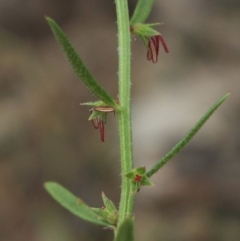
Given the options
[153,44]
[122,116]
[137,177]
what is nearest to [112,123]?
[153,44]

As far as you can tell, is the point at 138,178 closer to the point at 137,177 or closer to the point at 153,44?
the point at 137,177

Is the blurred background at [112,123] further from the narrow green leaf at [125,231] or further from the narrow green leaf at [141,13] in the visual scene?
the narrow green leaf at [125,231]

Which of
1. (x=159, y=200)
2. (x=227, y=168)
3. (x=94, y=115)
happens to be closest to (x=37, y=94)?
(x=159, y=200)

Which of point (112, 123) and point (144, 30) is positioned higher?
point (112, 123)

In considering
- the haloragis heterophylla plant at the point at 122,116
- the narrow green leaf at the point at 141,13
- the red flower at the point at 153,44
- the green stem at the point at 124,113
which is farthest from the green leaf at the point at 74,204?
the narrow green leaf at the point at 141,13

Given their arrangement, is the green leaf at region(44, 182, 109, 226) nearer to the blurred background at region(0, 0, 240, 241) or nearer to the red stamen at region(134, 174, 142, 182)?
the red stamen at region(134, 174, 142, 182)

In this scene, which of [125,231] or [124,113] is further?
[124,113]

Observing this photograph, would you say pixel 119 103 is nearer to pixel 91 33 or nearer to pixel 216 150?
pixel 216 150
